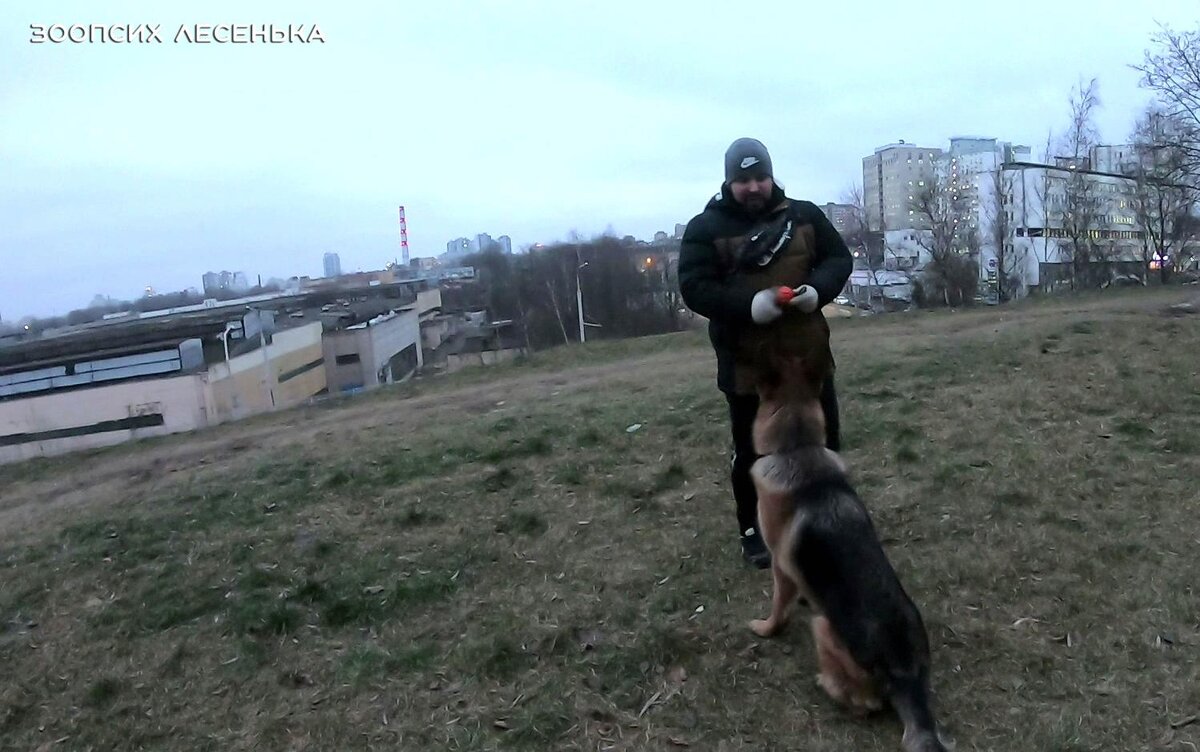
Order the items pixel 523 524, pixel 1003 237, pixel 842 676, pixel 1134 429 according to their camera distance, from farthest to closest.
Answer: pixel 1003 237
pixel 1134 429
pixel 523 524
pixel 842 676

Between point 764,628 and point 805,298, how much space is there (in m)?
1.30

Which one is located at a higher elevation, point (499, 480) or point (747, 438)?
point (747, 438)

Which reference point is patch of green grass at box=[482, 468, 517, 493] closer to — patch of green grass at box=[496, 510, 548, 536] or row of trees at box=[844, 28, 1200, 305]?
patch of green grass at box=[496, 510, 548, 536]

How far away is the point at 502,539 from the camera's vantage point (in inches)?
162

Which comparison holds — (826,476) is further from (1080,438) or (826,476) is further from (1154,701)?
(1080,438)

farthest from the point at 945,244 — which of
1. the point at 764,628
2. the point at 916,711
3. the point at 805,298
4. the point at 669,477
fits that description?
the point at 916,711

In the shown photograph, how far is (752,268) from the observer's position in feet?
10.1

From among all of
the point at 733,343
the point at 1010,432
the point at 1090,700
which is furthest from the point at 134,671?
the point at 1010,432

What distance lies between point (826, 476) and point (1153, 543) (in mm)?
1883

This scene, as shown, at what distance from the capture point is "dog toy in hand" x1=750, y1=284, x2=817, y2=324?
113 inches

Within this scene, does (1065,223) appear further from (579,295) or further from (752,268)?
(752,268)

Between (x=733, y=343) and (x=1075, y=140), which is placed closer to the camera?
(x=733, y=343)

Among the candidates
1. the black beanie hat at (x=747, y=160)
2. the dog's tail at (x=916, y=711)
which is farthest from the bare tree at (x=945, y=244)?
the dog's tail at (x=916, y=711)

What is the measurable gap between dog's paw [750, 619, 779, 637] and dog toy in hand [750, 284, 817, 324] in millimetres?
1194
